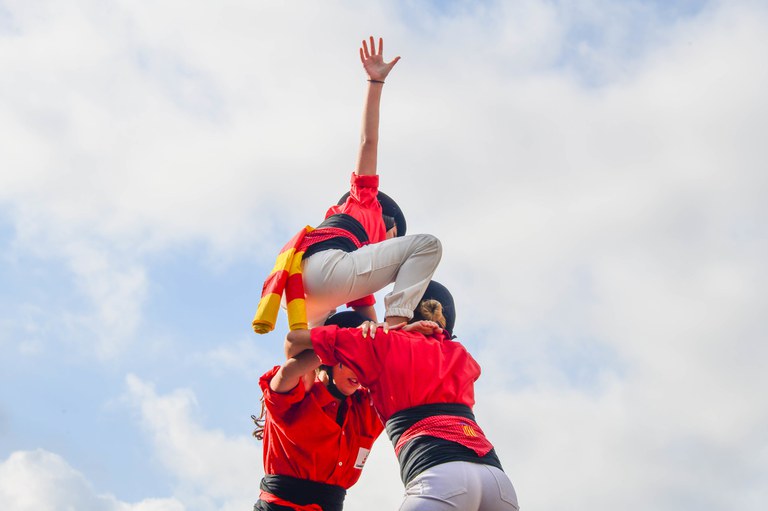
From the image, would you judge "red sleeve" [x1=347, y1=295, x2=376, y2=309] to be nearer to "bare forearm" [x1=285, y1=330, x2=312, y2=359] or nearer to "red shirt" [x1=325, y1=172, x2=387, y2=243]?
"red shirt" [x1=325, y1=172, x2=387, y2=243]

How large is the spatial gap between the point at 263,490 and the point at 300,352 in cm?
156

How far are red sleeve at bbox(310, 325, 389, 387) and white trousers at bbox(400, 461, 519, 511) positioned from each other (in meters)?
0.76

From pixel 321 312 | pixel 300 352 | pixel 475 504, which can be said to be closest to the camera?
pixel 475 504

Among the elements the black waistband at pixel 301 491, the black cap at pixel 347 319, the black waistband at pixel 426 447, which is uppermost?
the black cap at pixel 347 319

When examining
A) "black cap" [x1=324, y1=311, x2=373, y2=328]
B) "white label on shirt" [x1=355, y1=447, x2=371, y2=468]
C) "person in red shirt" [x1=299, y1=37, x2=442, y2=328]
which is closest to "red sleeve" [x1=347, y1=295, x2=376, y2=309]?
"person in red shirt" [x1=299, y1=37, x2=442, y2=328]

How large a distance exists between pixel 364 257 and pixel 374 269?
118mm

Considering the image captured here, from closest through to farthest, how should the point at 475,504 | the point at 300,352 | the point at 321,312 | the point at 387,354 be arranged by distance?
1. the point at 475,504
2. the point at 387,354
3. the point at 300,352
4. the point at 321,312

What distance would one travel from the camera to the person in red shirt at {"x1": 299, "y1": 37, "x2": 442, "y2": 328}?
7.30 meters

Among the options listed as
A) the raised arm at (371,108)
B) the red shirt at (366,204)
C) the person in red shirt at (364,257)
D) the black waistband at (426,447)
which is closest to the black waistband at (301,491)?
the person in red shirt at (364,257)

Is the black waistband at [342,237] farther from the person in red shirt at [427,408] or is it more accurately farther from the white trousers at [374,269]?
the person in red shirt at [427,408]

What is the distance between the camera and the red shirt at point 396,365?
21.1 feet

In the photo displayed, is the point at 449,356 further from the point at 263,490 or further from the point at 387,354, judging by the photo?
the point at 263,490

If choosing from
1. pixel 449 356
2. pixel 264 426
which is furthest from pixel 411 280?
pixel 264 426

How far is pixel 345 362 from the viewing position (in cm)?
649
